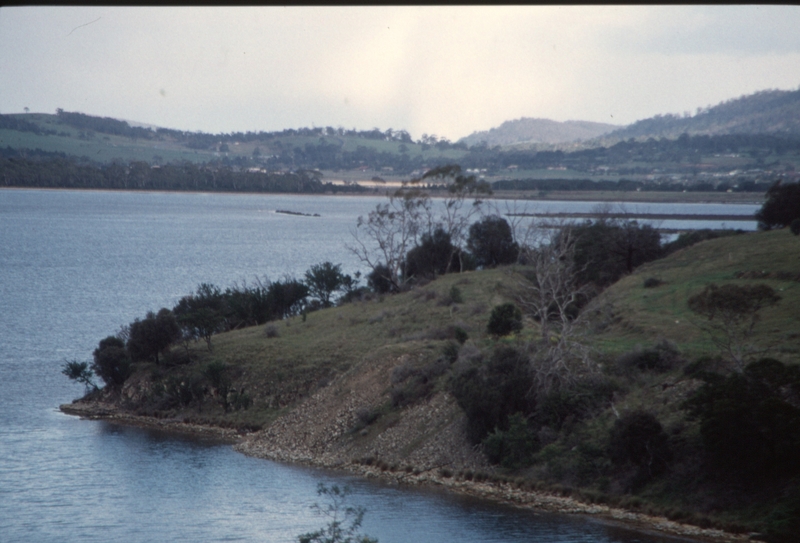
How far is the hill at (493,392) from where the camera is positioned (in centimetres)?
1859

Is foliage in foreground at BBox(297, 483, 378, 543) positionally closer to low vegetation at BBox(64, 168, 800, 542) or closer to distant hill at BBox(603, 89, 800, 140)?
low vegetation at BBox(64, 168, 800, 542)

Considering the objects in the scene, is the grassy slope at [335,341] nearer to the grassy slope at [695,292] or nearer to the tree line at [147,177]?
the grassy slope at [695,292]

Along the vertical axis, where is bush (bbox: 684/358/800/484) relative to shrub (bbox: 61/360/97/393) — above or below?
above

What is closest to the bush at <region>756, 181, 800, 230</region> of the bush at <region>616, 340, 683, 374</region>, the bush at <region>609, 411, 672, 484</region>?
the bush at <region>616, 340, 683, 374</region>

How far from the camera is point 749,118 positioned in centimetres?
12656

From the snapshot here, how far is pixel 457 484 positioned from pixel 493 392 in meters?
2.92

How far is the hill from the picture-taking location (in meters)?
18.6

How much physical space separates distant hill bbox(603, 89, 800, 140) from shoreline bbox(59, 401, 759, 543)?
88.4 m

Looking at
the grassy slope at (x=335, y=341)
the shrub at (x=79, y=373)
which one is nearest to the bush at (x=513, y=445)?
the grassy slope at (x=335, y=341)

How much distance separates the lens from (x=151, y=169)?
174500mm

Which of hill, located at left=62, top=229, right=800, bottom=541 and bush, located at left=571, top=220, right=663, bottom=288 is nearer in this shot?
hill, located at left=62, top=229, right=800, bottom=541

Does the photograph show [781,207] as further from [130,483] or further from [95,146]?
[95,146]

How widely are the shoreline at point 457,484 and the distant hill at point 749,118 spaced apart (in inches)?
3481

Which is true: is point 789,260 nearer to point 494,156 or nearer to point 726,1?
point 726,1
